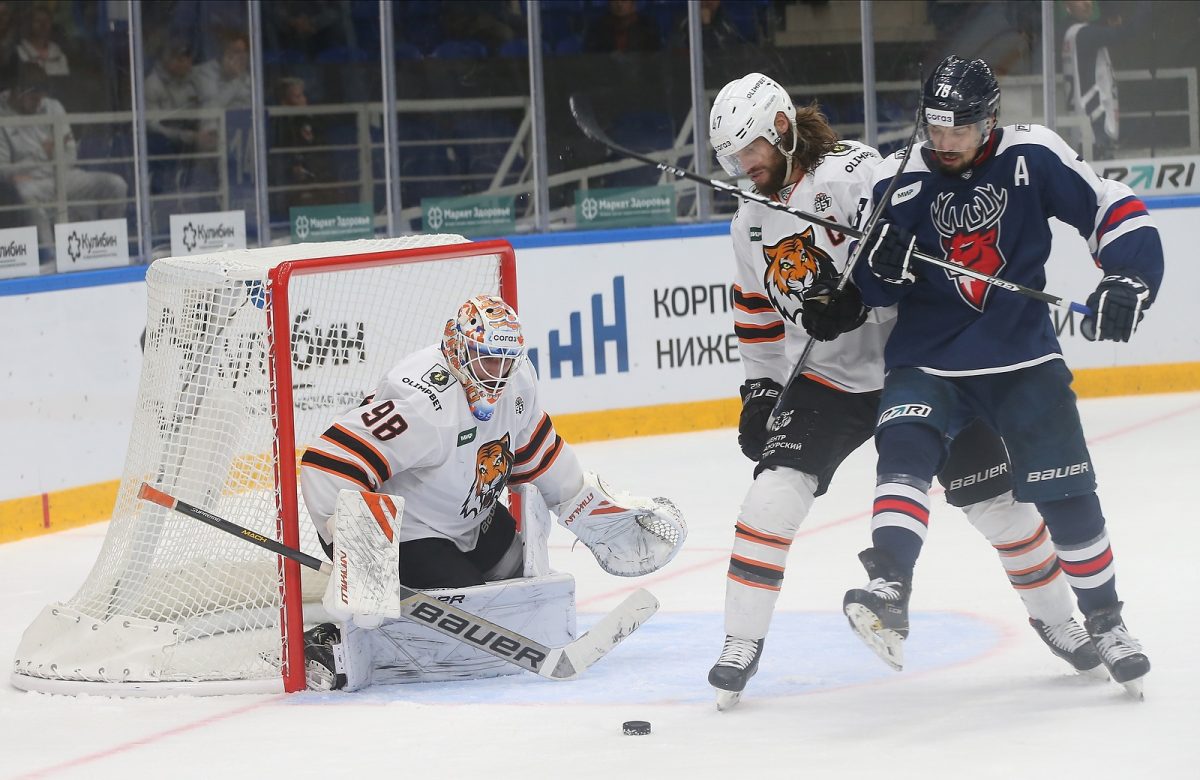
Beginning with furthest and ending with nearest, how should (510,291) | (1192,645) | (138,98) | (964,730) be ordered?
(138,98) < (510,291) < (1192,645) < (964,730)

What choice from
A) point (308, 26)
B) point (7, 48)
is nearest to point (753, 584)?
point (7, 48)

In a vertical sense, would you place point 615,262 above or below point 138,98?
below

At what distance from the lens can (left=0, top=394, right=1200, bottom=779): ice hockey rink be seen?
10.2 ft

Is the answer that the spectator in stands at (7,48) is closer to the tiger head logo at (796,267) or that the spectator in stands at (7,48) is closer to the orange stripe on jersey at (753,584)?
the tiger head logo at (796,267)

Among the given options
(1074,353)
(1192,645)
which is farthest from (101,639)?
(1074,353)

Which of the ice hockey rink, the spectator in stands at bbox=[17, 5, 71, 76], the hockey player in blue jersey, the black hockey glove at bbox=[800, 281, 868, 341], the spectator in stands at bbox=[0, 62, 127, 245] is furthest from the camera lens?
the spectator in stands at bbox=[17, 5, 71, 76]

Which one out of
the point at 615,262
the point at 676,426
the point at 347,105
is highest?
the point at 347,105

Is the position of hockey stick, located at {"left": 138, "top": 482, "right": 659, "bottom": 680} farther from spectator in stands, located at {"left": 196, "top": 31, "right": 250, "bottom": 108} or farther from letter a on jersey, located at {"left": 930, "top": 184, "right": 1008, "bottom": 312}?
spectator in stands, located at {"left": 196, "top": 31, "right": 250, "bottom": 108}

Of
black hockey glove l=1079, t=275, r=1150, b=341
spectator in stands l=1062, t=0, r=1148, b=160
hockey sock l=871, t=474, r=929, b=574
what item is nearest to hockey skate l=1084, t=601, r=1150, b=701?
hockey sock l=871, t=474, r=929, b=574

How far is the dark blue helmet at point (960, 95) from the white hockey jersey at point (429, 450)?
1.00m

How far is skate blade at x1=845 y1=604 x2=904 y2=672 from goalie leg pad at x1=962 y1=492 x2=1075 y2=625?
552 millimetres

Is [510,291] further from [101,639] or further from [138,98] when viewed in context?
[138,98]

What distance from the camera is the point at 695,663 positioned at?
3.89 meters

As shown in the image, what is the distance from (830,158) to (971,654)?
1074 millimetres
